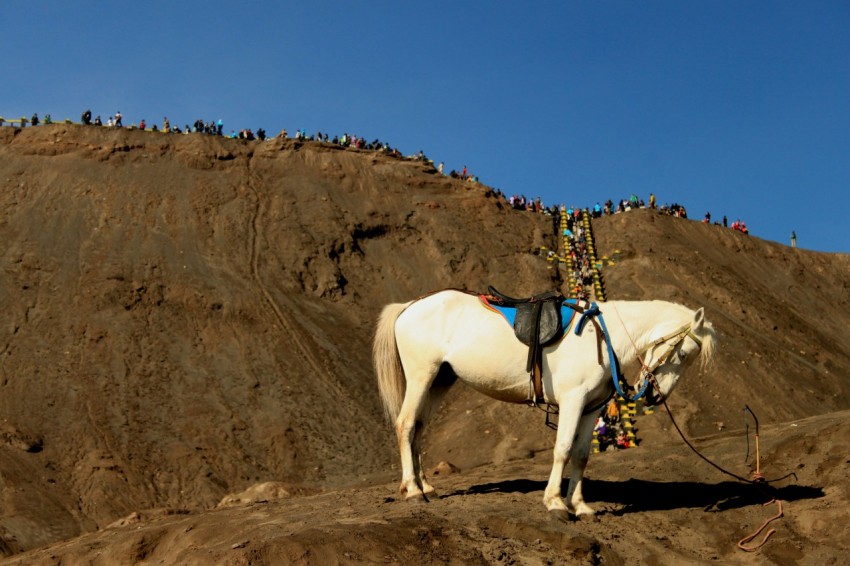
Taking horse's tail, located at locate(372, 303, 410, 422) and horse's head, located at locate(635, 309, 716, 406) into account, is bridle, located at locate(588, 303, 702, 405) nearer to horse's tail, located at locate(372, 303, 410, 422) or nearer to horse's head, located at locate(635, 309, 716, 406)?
horse's head, located at locate(635, 309, 716, 406)

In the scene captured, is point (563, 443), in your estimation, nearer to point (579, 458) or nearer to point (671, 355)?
point (579, 458)

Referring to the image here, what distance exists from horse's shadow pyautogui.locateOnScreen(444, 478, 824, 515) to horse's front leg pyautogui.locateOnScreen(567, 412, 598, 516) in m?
0.64

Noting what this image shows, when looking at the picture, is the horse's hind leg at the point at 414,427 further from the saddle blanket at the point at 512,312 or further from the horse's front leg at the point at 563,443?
the horse's front leg at the point at 563,443

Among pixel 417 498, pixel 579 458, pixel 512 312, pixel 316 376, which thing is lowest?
pixel 417 498

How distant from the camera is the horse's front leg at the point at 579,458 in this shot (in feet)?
41.6

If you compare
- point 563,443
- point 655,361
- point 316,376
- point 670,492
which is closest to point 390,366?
point 563,443

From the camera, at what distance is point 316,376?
111 feet

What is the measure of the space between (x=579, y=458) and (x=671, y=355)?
1.95 metres

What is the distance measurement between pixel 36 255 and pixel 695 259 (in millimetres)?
30590

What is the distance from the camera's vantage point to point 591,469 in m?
16.4

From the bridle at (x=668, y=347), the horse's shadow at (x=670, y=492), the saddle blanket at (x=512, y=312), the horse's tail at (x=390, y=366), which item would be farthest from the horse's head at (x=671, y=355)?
the horse's tail at (x=390, y=366)

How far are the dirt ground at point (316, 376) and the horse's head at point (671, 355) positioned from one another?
186cm

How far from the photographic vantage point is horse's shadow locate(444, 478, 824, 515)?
43.2 feet

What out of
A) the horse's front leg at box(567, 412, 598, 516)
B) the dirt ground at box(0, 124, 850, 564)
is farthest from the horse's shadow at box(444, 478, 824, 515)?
the horse's front leg at box(567, 412, 598, 516)
